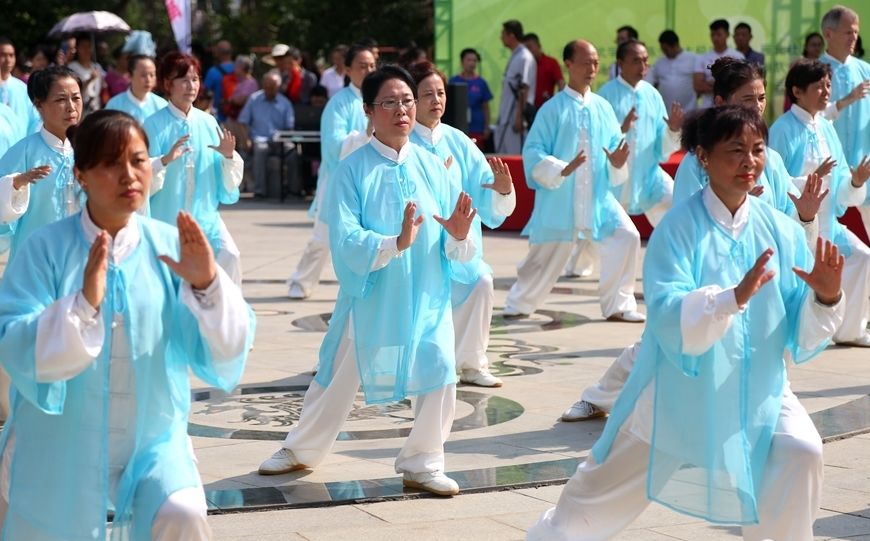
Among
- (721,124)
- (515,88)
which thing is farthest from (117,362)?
(515,88)

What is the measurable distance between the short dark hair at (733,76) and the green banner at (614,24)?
367 inches

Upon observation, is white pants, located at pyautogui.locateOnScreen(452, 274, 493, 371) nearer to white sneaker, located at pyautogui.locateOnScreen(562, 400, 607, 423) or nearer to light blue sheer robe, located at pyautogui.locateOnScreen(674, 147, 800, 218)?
white sneaker, located at pyautogui.locateOnScreen(562, 400, 607, 423)

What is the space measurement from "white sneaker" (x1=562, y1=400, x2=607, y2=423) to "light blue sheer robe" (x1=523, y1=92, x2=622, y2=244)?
287cm

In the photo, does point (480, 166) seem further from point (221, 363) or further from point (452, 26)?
point (452, 26)

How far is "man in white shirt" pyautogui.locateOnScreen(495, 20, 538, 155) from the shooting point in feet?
50.0

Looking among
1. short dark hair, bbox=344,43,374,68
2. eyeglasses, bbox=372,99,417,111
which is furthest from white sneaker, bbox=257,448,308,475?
short dark hair, bbox=344,43,374,68

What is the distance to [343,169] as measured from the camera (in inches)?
209

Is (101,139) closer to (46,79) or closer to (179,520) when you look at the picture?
(179,520)

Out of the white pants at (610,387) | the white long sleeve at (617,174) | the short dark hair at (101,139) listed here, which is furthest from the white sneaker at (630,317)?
the short dark hair at (101,139)

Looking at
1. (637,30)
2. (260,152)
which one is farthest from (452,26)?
(260,152)

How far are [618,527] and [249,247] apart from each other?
33.3ft

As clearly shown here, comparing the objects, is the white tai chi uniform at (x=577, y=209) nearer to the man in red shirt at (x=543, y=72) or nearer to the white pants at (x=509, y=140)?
the man in red shirt at (x=543, y=72)

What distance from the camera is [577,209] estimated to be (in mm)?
9164

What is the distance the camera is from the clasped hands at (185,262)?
3203mm
